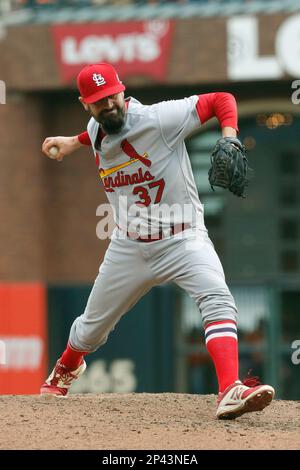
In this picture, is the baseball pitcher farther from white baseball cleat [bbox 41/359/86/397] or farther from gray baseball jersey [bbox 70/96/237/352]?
white baseball cleat [bbox 41/359/86/397]

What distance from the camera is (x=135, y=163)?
237 inches

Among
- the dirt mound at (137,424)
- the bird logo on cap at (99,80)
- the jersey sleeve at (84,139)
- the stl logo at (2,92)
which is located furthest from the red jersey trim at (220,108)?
the stl logo at (2,92)

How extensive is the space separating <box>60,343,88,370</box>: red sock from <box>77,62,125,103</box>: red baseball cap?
154 cm

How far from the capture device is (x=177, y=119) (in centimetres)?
598

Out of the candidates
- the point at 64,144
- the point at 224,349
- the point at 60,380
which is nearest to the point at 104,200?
the point at 60,380

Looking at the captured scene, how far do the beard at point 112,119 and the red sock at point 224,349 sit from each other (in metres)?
1.12

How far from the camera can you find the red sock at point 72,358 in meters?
6.63

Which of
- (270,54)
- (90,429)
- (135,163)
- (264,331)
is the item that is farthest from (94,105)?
(264,331)

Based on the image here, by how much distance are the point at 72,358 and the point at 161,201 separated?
119cm

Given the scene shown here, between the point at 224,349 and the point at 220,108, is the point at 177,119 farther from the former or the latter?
the point at 224,349

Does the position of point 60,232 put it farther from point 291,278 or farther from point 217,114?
point 217,114

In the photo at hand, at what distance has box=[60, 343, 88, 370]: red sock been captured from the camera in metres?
6.63

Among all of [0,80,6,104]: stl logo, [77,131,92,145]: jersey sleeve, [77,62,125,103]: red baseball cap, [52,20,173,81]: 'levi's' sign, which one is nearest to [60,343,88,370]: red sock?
[77,131,92,145]: jersey sleeve
